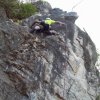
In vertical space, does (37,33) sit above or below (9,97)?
above

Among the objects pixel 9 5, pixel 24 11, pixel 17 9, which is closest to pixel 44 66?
pixel 9 5

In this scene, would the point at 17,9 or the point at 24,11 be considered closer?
the point at 17,9

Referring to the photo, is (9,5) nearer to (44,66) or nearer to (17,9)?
(17,9)

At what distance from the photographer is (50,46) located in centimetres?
2170

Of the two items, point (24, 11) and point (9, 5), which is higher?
point (9, 5)

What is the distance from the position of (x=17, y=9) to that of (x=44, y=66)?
8.84 m

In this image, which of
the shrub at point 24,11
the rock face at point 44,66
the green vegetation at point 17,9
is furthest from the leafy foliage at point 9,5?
the rock face at point 44,66

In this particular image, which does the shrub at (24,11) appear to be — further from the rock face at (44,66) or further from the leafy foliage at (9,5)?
the rock face at (44,66)

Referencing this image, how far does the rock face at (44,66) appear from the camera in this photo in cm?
1927

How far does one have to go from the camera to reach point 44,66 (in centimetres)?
2045

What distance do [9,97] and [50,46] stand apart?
426cm

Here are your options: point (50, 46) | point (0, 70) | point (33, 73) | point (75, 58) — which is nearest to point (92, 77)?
point (75, 58)

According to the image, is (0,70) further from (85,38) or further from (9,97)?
(85,38)

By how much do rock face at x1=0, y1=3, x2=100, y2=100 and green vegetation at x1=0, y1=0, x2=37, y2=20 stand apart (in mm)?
4414
